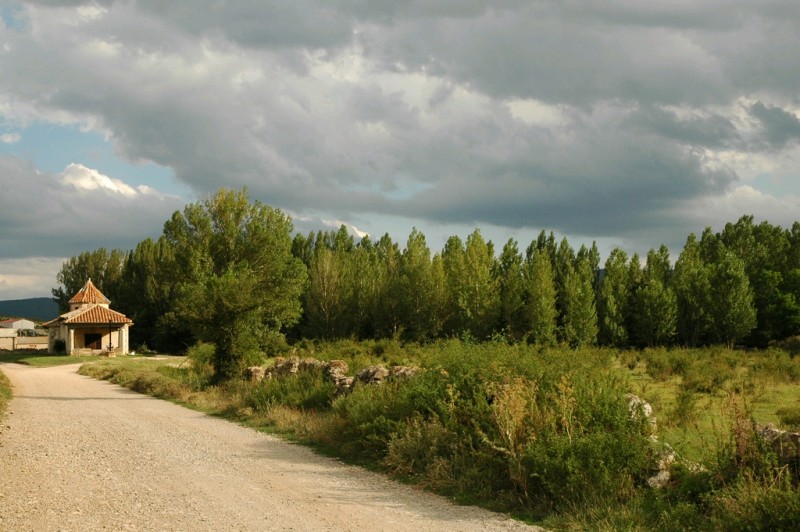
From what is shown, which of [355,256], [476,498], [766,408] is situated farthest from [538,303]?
[476,498]

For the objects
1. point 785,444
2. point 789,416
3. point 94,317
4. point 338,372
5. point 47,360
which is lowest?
point 47,360

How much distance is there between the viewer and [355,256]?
222 feet

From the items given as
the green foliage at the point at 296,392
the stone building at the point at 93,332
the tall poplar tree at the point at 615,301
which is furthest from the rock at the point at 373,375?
the stone building at the point at 93,332

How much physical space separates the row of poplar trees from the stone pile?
19204mm

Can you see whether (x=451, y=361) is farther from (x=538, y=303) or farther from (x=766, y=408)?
(x=538, y=303)

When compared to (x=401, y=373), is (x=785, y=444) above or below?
below

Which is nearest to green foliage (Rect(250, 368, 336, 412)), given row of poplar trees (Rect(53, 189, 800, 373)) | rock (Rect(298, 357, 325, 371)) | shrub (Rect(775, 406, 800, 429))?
rock (Rect(298, 357, 325, 371))

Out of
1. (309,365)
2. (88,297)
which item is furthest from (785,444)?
(88,297)

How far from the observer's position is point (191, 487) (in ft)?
34.1

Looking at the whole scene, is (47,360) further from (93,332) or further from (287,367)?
(287,367)

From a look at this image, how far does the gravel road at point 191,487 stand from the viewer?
338 inches

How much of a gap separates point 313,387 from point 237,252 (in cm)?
3181

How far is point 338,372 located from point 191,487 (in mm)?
9965

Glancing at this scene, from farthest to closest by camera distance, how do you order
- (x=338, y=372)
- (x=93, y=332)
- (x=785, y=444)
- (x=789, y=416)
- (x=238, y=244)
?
(x=93, y=332) < (x=238, y=244) < (x=338, y=372) < (x=789, y=416) < (x=785, y=444)
